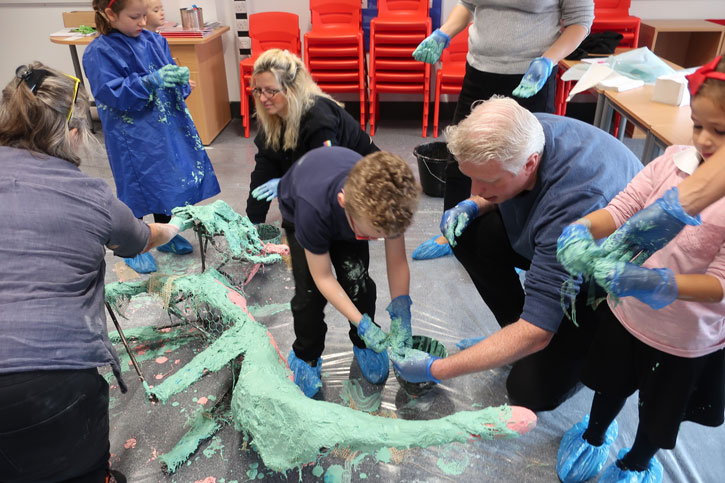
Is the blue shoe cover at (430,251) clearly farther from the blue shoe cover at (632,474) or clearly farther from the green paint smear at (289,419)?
the blue shoe cover at (632,474)

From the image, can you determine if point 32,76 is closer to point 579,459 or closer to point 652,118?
point 579,459

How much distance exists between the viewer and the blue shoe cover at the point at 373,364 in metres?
1.85

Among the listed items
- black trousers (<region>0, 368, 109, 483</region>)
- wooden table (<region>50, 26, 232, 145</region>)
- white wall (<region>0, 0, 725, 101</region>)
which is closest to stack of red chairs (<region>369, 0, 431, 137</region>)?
white wall (<region>0, 0, 725, 101</region>)

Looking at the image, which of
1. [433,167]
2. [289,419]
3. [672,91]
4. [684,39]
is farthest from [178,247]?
[684,39]

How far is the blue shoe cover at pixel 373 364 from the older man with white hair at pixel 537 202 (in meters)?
0.27

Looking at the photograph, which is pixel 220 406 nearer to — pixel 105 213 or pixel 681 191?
pixel 105 213

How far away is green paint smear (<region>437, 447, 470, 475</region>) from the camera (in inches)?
61.8

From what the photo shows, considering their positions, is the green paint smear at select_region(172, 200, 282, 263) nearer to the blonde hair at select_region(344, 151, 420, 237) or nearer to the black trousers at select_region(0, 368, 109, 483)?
the black trousers at select_region(0, 368, 109, 483)

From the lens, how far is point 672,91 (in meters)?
2.39

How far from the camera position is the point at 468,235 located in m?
1.84

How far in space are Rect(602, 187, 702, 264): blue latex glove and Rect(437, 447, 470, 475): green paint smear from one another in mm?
802

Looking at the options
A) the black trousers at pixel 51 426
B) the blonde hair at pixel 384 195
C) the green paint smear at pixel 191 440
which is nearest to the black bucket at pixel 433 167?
the blonde hair at pixel 384 195

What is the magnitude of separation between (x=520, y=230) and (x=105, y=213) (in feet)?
3.82

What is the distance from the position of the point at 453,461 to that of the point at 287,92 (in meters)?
1.50
